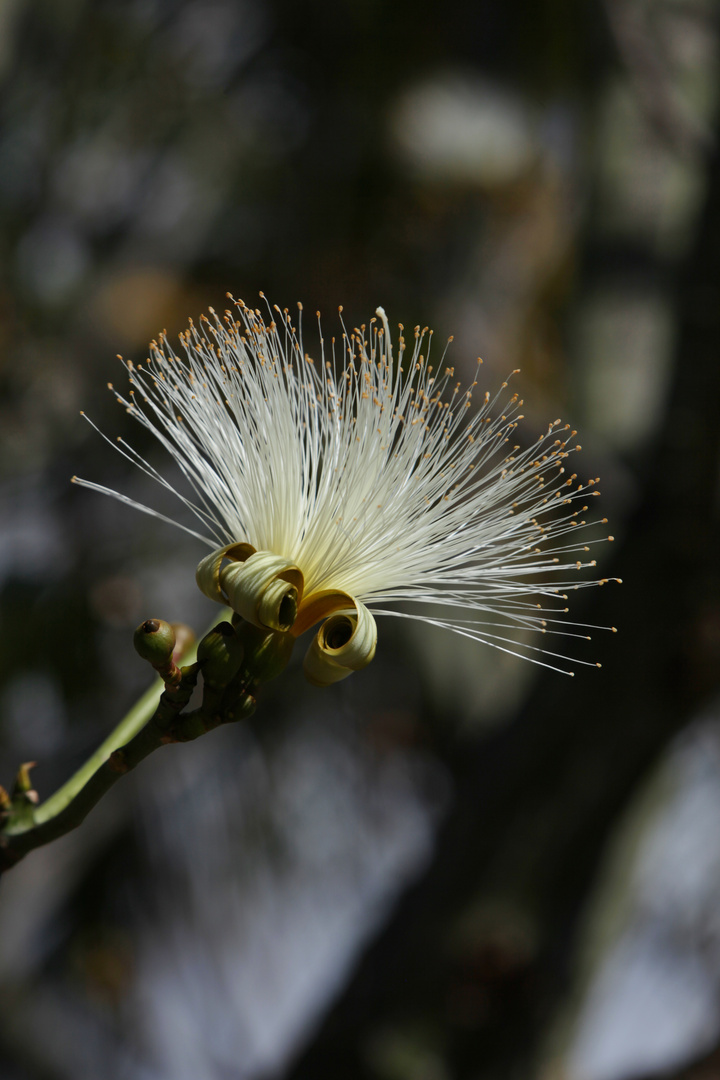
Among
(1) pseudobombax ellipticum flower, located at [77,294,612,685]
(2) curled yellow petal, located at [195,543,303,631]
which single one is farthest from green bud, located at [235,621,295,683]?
(1) pseudobombax ellipticum flower, located at [77,294,612,685]

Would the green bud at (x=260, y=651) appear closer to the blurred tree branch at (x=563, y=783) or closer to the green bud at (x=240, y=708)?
the green bud at (x=240, y=708)

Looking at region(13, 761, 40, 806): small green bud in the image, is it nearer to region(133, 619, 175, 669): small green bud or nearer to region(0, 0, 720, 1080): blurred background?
region(133, 619, 175, 669): small green bud

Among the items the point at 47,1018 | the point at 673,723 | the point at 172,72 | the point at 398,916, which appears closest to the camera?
the point at 673,723

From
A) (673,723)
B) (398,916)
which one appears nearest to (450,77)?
(673,723)

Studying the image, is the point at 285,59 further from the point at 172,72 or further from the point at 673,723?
the point at 673,723

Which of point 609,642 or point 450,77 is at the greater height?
point 450,77

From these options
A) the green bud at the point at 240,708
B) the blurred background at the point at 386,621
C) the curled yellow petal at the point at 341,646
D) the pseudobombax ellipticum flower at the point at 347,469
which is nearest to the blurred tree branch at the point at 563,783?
the blurred background at the point at 386,621

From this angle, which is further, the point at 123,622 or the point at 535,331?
the point at 535,331

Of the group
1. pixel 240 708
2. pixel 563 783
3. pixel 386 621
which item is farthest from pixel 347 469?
pixel 386 621
